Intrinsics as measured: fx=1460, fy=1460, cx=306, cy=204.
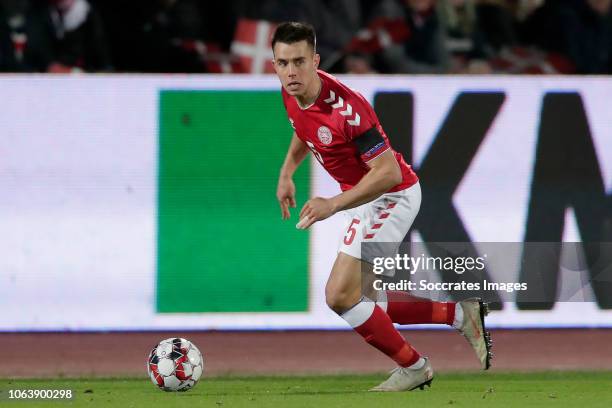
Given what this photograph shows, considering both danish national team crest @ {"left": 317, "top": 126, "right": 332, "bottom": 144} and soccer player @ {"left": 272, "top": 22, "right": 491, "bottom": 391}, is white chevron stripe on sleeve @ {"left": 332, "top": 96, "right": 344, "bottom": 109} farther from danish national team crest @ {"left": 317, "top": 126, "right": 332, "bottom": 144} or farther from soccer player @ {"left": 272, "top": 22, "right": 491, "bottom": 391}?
danish national team crest @ {"left": 317, "top": 126, "right": 332, "bottom": 144}

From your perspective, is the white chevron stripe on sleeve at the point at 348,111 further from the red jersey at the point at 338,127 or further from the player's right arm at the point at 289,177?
the player's right arm at the point at 289,177

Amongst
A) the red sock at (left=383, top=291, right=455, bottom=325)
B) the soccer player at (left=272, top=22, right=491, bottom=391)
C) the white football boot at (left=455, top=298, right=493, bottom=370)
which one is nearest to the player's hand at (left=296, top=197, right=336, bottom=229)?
the soccer player at (left=272, top=22, right=491, bottom=391)

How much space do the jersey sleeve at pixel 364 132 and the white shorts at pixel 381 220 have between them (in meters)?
0.52

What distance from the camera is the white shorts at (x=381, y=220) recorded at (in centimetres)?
724

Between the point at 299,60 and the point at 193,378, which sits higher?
the point at 299,60

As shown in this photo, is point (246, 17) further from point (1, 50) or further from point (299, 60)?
point (299, 60)

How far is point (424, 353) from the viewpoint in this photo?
902 cm

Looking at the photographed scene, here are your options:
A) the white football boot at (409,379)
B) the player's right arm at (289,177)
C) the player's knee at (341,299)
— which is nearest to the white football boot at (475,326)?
the white football boot at (409,379)

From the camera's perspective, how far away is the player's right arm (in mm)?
7461


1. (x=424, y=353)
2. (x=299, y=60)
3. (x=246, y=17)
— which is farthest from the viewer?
(x=246, y=17)

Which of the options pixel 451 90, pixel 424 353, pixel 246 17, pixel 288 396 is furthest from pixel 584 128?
pixel 288 396

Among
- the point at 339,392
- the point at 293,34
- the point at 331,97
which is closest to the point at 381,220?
the point at 331,97

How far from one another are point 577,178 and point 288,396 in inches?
128

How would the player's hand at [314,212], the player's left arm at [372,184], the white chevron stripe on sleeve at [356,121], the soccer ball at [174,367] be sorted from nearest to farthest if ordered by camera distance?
the player's hand at [314,212]
the player's left arm at [372,184]
the white chevron stripe on sleeve at [356,121]
the soccer ball at [174,367]
